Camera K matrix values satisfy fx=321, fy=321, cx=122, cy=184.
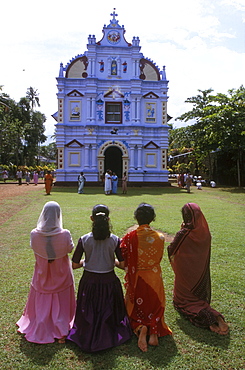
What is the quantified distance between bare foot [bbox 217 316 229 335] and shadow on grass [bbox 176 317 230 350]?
0.04m

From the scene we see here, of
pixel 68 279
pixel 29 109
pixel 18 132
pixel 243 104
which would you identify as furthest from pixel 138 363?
pixel 29 109

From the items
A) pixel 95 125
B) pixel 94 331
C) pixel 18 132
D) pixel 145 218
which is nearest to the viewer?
pixel 94 331

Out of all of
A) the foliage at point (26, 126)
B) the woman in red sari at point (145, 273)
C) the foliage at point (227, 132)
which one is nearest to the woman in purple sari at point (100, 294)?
the woman in red sari at point (145, 273)

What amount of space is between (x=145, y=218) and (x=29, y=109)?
4875 centimetres

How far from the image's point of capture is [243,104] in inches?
912

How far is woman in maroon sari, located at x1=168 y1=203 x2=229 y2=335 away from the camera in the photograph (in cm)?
352

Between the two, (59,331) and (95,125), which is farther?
(95,125)

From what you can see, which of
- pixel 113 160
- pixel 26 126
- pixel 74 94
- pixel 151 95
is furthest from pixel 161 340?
pixel 26 126

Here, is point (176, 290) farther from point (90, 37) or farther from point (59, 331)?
point (90, 37)

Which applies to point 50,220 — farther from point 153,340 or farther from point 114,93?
point 114,93

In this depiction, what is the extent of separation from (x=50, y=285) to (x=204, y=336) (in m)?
1.66

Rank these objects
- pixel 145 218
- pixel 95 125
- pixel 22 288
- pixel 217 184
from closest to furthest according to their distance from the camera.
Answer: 1. pixel 145 218
2. pixel 22 288
3. pixel 95 125
4. pixel 217 184

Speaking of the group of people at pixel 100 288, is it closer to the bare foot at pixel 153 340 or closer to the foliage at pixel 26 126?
the bare foot at pixel 153 340

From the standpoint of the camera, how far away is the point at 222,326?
333cm
